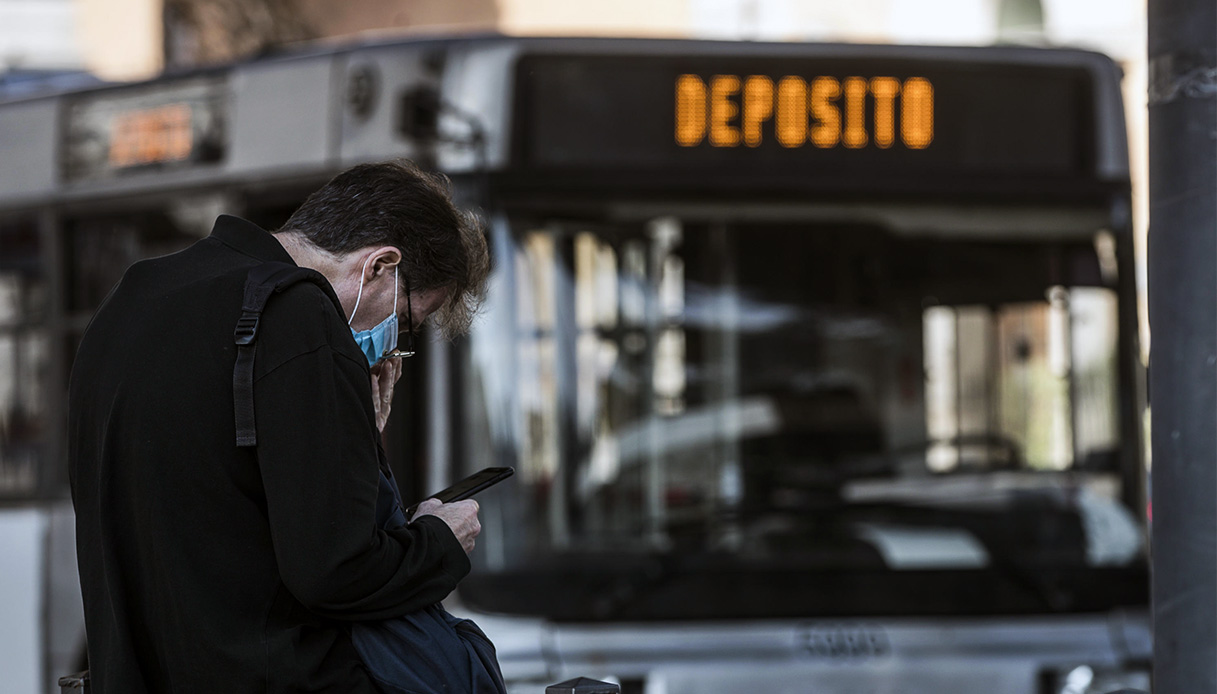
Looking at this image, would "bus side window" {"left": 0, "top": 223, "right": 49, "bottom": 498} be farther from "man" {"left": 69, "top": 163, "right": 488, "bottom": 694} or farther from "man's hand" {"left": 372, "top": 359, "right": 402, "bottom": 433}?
"man" {"left": 69, "top": 163, "right": 488, "bottom": 694}

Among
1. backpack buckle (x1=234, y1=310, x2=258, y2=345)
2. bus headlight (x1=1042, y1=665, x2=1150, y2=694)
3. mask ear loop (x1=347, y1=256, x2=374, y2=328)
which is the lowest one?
bus headlight (x1=1042, y1=665, x2=1150, y2=694)

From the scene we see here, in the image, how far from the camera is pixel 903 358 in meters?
4.44

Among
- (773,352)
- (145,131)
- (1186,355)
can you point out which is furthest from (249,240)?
(145,131)

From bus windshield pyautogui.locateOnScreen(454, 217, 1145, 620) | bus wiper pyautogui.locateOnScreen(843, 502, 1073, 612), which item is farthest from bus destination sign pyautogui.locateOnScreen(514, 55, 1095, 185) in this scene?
bus wiper pyautogui.locateOnScreen(843, 502, 1073, 612)

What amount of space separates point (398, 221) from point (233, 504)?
0.43 meters

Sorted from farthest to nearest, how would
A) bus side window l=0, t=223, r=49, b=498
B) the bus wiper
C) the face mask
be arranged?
1. bus side window l=0, t=223, r=49, b=498
2. the bus wiper
3. the face mask

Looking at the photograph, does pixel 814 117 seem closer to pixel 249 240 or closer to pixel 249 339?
pixel 249 240

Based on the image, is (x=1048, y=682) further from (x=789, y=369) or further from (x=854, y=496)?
(x=789, y=369)

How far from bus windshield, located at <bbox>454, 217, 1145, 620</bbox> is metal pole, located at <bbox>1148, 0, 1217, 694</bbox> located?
1969 millimetres

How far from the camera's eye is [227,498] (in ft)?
5.58

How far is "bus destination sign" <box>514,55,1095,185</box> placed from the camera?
4199mm

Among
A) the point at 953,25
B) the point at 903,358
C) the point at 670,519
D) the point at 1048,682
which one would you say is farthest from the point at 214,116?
the point at 953,25

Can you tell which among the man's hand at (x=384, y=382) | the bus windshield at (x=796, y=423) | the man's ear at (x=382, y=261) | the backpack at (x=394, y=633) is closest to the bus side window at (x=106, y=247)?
the bus windshield at (x=796, y=423)

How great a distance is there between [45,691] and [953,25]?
15060 mm
